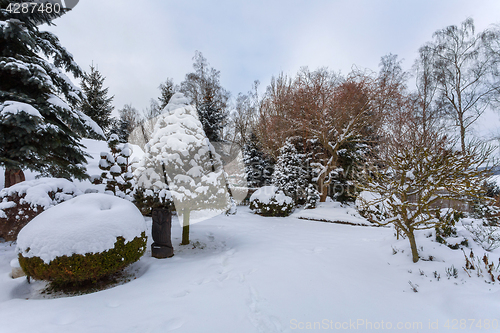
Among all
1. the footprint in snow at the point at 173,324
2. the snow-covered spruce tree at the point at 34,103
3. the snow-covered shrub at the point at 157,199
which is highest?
the snow-covered spruce tree at the point at 34,103

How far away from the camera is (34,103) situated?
469 cm

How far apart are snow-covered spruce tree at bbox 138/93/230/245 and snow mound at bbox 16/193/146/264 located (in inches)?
56.3

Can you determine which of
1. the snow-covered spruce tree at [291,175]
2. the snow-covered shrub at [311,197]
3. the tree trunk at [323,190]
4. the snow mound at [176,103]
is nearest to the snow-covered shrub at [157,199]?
the snow mound at [176,103]

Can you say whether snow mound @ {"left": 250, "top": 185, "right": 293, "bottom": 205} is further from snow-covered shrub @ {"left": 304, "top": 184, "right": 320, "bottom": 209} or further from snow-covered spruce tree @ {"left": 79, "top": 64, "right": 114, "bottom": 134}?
snow-covered spruce tree @ {"left": 79, "top": 64, "right": 114, "bottom": 134}

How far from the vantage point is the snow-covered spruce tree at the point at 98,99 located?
49.2 ft

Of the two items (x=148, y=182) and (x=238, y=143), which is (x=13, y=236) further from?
(x=238, y=143)

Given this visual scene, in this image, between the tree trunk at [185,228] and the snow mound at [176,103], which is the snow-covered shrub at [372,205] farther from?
the snow mound at [176,103]

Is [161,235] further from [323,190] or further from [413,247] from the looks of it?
[323,190]

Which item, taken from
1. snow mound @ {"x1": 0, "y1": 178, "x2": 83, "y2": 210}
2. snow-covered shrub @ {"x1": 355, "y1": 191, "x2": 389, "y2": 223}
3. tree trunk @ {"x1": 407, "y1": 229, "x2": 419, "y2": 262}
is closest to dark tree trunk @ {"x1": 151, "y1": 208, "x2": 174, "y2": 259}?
snow mound @ {"x1": 0, "y1": 178, "x2": 83, "y2": 210}

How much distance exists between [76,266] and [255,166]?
1261 centimetres

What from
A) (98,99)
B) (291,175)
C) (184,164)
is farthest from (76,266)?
(98,99)

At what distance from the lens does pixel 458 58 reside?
529 inches

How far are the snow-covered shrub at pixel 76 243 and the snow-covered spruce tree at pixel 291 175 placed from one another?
832 centimetres

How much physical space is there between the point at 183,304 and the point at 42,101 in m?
5.38
